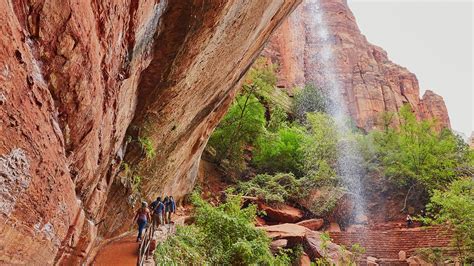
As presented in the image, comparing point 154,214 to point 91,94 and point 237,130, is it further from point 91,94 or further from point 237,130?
point 237,130

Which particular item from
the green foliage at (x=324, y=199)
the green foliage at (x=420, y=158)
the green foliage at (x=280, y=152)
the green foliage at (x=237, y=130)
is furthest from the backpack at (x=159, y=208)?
the green foliage at (x=420, y=158)

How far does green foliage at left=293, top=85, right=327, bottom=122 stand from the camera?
31.6 metres

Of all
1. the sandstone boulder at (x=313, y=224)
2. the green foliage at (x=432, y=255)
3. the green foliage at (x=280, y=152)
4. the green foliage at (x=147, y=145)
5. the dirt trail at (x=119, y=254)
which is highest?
the green foliage at (x=280, y=152)

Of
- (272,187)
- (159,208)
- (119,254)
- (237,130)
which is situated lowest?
(119,254)

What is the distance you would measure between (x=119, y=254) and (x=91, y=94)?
4.30 metres

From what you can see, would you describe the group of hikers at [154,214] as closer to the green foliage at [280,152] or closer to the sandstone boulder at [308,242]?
the sandstone boulder at [308,242]

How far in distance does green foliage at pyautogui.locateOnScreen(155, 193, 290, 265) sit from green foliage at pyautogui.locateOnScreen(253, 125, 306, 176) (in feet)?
35.2

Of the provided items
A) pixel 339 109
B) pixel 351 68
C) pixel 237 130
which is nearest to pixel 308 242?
pixel 237 130

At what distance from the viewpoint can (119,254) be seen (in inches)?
297

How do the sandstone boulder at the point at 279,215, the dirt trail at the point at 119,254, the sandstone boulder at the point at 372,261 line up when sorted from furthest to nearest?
the sandstone boulder at the point at 279,215, the sandstone boulder at the point at 372,261, the dirt trail at the point at 119,254

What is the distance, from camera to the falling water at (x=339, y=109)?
928 inches

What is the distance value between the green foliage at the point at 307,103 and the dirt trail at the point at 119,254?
24.6m

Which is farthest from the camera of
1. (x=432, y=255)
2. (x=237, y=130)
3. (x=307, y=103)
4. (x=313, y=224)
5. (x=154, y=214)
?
(x=307, y=103)

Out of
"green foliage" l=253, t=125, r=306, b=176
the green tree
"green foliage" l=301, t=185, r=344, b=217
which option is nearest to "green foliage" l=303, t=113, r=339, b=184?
"green foliage" l=253, t=125, r=306, b=176
